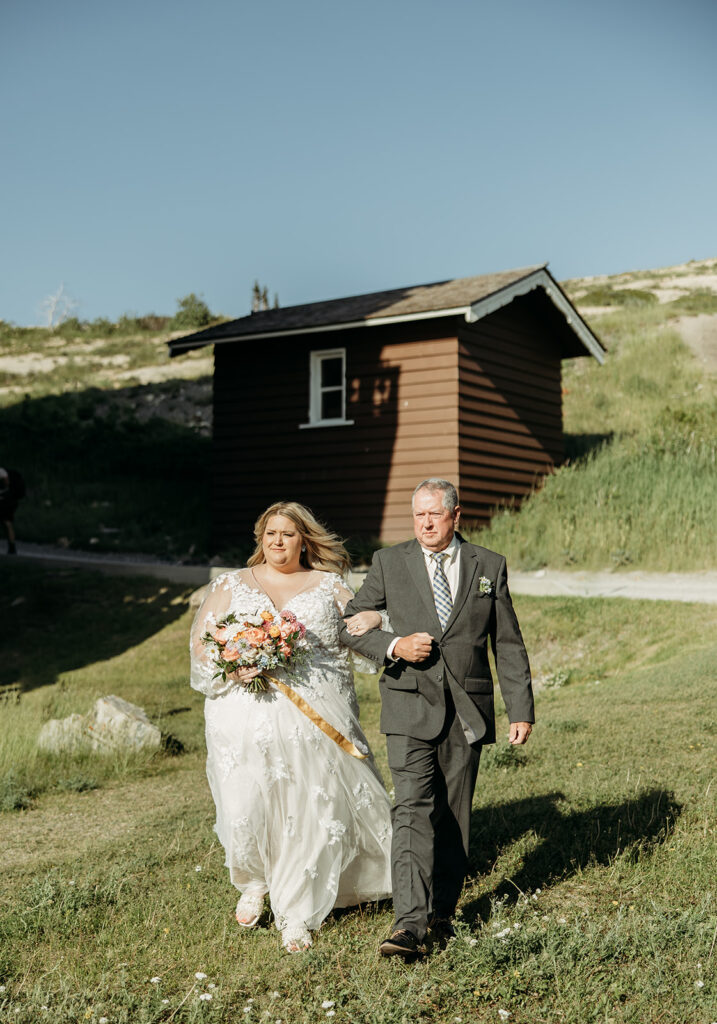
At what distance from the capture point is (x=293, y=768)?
5.04 metres

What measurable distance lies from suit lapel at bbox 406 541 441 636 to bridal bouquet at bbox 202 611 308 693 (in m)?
0.67

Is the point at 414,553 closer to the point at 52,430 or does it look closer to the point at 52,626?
the point at 52,626

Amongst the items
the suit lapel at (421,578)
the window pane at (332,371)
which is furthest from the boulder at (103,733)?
the window pane at (332,371)

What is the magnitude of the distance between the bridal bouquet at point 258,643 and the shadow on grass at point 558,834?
1.57m

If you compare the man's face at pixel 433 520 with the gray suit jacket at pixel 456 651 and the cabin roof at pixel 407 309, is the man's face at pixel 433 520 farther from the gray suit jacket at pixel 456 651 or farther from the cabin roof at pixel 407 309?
the cabin roof at pixel 407 309

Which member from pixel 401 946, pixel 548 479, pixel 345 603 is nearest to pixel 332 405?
pixel 548 479

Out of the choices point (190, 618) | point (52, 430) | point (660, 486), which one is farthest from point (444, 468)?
point (52, 430)

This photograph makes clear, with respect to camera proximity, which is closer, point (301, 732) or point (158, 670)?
point (301, 732)

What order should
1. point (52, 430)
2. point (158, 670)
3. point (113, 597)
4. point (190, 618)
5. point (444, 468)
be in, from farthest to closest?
1. point (52, 430)
2. point (444, 468)
3. point (113, 597)
4. point (190, 618)
5. point (158, 670)

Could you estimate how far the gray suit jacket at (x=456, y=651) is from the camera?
15.5 ft

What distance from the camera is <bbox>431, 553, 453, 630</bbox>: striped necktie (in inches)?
191

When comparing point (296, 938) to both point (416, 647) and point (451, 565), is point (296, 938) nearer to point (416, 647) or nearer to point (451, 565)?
point (416, 647)

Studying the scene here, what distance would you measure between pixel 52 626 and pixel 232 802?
11.3 metres

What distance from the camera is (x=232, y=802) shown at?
A: 5.05 meters
